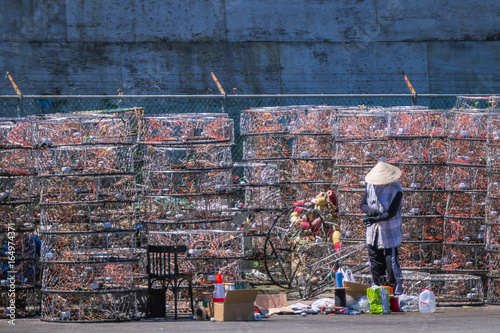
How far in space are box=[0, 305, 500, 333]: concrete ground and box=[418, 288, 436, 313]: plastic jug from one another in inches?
4.0

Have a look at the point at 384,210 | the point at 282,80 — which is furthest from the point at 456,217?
the point at 282,80

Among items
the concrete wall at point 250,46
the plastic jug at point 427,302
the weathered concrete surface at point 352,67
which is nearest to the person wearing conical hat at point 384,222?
the plastic jug at point 427,302

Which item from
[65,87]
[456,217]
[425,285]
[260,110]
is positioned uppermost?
[65,87]

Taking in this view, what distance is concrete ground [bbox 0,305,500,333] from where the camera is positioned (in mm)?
9258

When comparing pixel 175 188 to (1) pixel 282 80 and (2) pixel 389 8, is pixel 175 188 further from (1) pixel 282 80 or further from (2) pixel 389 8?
(2) pixel 389 8

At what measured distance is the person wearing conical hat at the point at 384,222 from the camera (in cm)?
1138

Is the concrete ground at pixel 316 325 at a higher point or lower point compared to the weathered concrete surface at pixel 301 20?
lower

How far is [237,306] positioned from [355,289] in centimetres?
183

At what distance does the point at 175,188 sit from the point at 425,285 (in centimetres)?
381

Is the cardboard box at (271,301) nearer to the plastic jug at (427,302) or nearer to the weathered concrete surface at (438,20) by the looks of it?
the plastic jug at (427,302)

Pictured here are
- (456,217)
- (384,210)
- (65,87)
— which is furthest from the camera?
(65,87)

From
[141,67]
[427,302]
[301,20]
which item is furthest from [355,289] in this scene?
[301,20]

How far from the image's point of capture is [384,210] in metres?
11.6

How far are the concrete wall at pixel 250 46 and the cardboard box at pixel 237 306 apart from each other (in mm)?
11367
